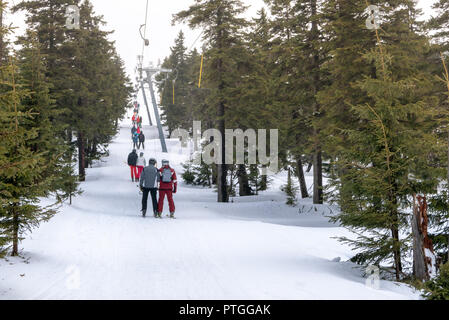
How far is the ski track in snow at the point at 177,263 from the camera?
18.3 ft

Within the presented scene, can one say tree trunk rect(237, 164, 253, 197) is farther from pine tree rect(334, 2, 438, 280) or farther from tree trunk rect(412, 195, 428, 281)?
tree trunk rect(412, 195, 428, 281)

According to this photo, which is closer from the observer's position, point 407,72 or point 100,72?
point 407,72

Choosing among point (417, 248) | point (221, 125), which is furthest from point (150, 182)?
point (417, 248)

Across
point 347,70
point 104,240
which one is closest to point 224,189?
point 347,70

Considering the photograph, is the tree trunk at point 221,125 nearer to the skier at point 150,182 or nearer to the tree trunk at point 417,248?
the skier at point 150,182

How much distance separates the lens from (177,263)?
7.27 metres

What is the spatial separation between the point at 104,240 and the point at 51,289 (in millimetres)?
3899

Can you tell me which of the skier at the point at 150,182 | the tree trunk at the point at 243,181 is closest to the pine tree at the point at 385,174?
the skier at the point at 150,182

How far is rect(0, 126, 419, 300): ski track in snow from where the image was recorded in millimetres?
5590

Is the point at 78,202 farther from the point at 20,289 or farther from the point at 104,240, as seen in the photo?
the point at 20,289

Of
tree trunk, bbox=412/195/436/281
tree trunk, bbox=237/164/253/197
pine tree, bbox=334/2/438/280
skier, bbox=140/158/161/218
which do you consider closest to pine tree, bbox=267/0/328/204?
Answer: tree trunk, bbox=237/164/253/197

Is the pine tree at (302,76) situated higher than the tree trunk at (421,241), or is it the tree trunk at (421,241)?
the pine tree at (302,76)

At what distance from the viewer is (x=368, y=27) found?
13289 millimetres
